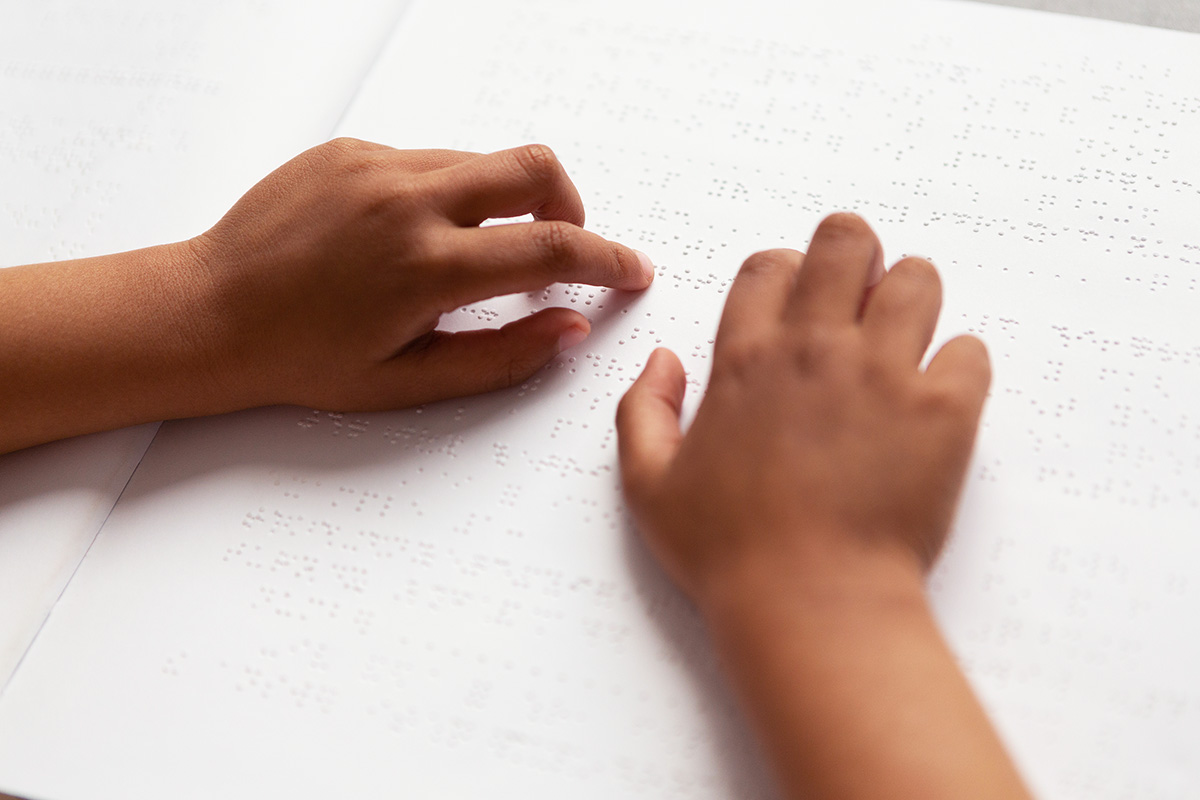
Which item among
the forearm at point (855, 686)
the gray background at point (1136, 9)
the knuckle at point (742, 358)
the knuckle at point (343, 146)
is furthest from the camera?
the gray background at point (1136, 9)

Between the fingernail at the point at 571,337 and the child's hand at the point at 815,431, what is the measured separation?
0.08 metres

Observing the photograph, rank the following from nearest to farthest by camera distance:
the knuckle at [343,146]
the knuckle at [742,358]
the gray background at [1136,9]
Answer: the knuckle at [742,358] < the knuckle at [343,146] < the gray background at [1136,9]

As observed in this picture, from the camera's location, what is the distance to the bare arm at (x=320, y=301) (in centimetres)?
54

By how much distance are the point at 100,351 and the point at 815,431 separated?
1.47 ft

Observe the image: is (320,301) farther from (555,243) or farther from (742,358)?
(742,358)

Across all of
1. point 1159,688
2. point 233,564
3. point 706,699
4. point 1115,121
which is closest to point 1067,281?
point 1115,121

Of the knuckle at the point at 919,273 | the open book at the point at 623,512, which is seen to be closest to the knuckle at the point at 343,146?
the open book at the point at 623,512

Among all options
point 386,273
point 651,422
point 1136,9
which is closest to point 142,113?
point 386,273

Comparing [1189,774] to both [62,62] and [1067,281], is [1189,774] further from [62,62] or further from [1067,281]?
[62,62]

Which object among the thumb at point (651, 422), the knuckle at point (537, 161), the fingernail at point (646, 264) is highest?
the knuckle at point (537, 161)

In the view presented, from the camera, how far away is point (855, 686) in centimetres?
40

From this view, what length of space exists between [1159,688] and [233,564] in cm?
52

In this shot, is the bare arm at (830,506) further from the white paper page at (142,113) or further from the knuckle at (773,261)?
the white paper page at (142,113)

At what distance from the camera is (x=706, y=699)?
1.53 ft
